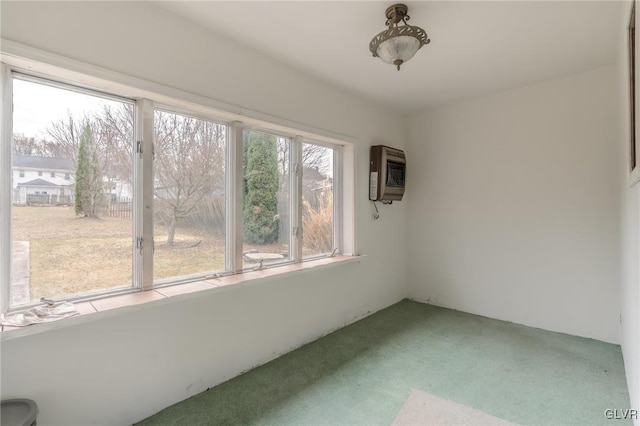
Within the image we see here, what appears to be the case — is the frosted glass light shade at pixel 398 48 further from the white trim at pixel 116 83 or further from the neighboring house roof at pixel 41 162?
the neighboring house roof at pixel 41 162

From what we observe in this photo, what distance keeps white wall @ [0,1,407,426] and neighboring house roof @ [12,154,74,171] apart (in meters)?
0.55

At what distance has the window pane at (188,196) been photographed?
2.03m

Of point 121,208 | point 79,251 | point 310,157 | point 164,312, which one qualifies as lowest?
point 164,312

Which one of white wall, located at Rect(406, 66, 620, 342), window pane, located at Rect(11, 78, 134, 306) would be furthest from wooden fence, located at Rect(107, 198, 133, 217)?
white wall, located at Rect(406, 66, 620, 342)

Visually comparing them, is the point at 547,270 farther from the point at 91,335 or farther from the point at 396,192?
the point at 91,335

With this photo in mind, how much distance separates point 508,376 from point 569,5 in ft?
8.26

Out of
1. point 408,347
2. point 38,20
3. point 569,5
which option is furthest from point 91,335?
point 569,5

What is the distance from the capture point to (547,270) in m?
3.05

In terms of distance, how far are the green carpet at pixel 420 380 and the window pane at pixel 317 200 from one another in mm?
926

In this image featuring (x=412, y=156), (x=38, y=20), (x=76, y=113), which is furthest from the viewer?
(x=412, y=156)

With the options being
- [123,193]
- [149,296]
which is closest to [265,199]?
[123,193]

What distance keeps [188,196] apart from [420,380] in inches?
84.0

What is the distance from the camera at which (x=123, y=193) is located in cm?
188

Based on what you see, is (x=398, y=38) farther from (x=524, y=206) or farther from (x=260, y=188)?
(x=524, y=206)
